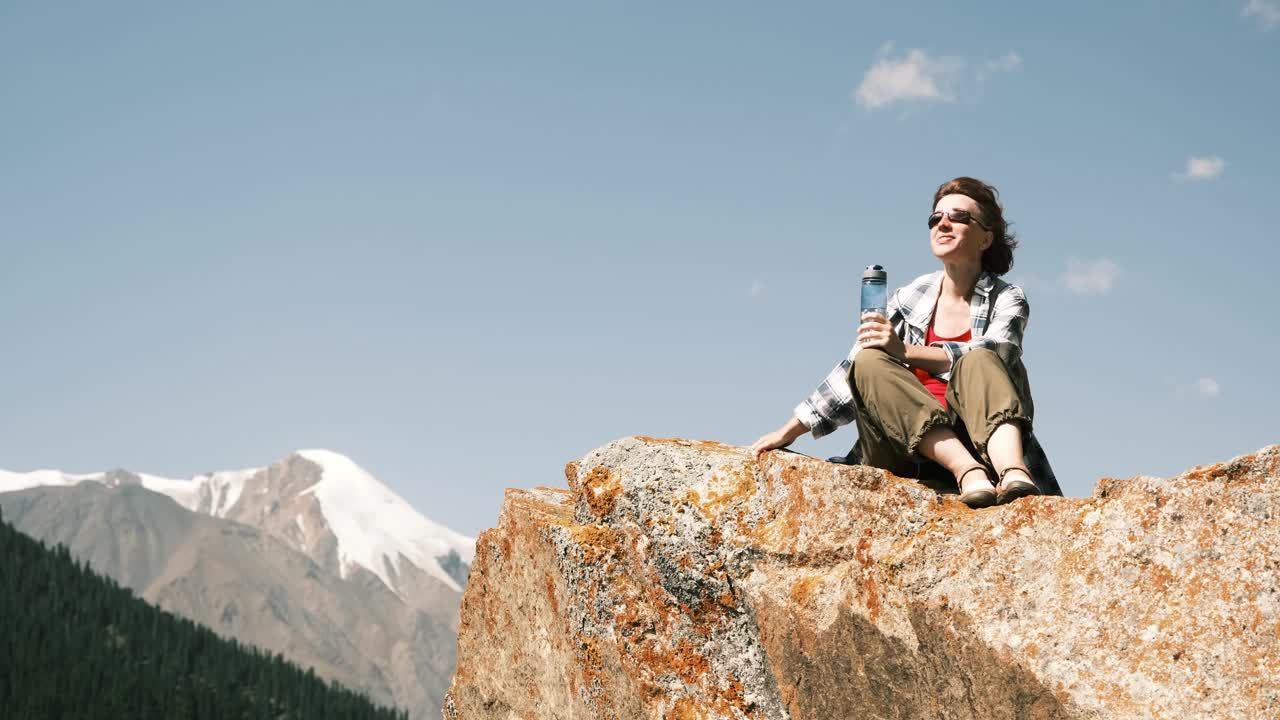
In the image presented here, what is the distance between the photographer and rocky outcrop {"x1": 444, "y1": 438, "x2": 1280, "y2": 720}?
4.79 meters

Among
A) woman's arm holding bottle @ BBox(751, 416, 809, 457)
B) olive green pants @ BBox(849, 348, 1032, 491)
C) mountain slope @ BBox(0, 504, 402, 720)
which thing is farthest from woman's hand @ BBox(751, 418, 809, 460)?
mountain slope @ BBox(0, 504, 402, 720)

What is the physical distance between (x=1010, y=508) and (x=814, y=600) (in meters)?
1.23

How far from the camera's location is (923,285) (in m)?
7.29

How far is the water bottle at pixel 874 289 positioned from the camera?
21.5ft

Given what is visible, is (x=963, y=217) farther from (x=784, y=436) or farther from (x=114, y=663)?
(x=114, y=663)

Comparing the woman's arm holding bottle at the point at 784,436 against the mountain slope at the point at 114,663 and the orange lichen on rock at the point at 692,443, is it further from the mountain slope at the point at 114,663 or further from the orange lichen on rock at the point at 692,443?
the mountain slope at the point at 114,663

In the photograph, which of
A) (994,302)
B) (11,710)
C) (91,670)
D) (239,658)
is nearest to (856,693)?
(994,302)

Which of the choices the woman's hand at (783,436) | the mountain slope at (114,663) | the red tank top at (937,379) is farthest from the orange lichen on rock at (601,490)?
the mountain slope at (114,663)

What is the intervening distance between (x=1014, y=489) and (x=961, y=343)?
4.08ft

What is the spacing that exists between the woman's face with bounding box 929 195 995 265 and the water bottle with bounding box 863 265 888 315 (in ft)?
1.85

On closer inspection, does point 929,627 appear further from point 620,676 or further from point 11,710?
point 11,710

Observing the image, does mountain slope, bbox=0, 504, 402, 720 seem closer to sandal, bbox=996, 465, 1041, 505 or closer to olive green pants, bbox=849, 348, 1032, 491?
olive green pants, bbox=849, 348, 1032, 491

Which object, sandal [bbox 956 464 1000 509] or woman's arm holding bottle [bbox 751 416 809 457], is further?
woman's arm holding bottle [bbox 751 416 809 457]

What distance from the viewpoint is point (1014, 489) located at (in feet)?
18.6
